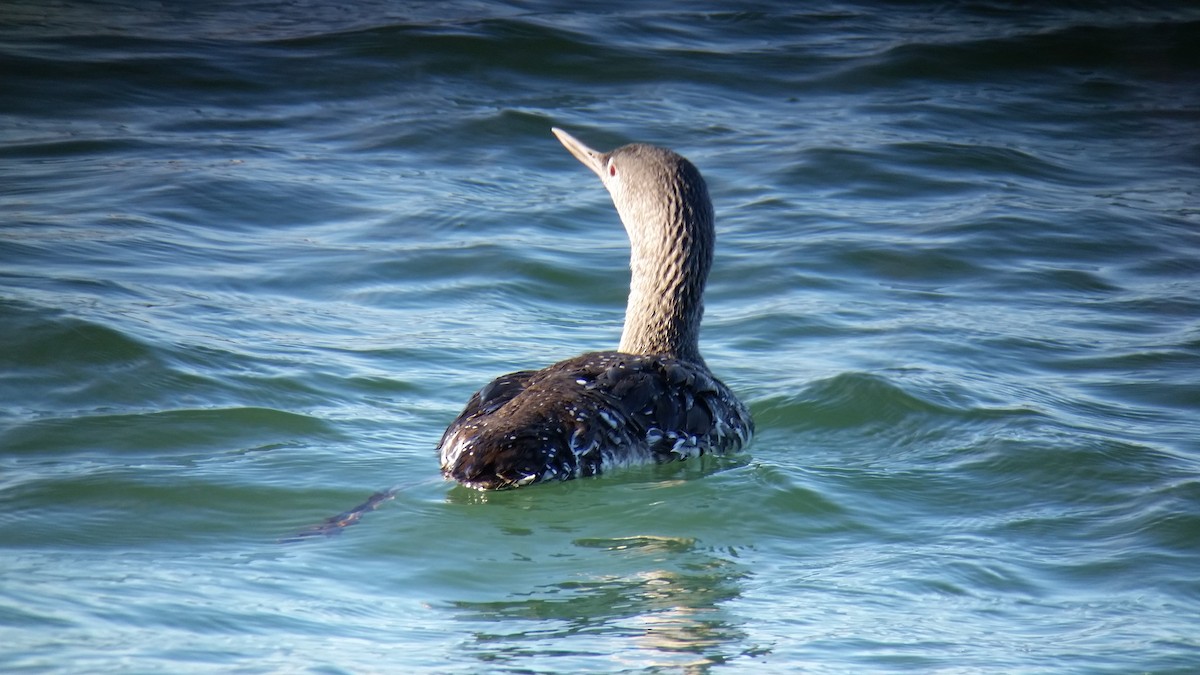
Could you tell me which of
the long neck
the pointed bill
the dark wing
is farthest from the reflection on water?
the pointed bill

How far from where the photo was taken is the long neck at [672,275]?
699 cm

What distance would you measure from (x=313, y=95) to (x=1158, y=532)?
9451 mm

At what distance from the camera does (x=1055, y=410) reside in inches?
278

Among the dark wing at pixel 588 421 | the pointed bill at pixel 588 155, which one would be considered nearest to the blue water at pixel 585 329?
the dark wing at pixel 588 421

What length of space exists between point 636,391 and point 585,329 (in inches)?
100.0

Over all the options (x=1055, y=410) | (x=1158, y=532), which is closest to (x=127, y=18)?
(x=1055, y=410)

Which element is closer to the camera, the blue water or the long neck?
the blue water

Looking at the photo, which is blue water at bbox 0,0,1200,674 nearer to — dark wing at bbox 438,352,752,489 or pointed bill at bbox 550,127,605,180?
dark wing at bbox 438,352,752,489

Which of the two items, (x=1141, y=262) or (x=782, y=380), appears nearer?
(x=782, y=380)

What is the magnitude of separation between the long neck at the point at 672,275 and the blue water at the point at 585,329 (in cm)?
56

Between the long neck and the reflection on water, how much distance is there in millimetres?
2257

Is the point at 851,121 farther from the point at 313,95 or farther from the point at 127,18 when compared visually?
the point at 127,18

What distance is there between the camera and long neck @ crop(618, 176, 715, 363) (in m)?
6.99

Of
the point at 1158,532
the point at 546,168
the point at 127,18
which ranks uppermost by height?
the point at 127,18
